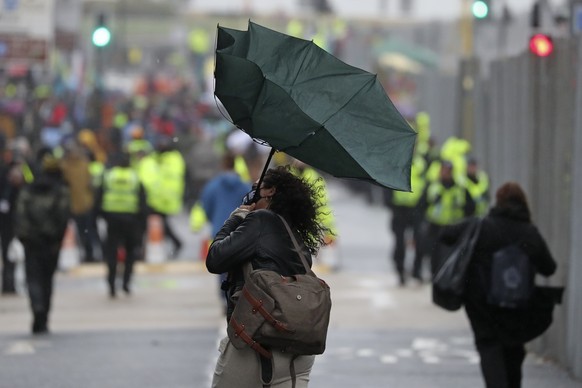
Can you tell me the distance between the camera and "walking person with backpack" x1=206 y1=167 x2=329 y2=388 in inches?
299

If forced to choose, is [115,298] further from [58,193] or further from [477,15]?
[477,15]

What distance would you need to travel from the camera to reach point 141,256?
24156 millimetres

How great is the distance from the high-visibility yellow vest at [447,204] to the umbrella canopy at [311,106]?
11.2 meters

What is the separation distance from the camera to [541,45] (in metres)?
14.7

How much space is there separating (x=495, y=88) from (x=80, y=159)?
323 inches

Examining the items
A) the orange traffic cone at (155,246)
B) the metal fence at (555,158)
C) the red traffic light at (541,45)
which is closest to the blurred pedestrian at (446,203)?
the metal fence at (555,158)


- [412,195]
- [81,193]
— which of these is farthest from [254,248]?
[81,193]

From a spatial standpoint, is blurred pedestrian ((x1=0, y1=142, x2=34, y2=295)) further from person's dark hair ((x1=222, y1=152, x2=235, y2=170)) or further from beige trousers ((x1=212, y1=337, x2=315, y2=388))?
beige trousers ((x1=212, y1=337, x2=315, y2=388))

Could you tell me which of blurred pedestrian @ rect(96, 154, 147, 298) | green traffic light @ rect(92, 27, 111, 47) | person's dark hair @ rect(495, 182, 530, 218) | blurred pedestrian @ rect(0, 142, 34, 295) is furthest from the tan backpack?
green traffic light @ rect(92, 27, 111, 47)

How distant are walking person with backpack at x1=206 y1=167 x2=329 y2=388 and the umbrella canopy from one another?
285mm

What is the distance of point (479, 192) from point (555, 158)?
202 inches

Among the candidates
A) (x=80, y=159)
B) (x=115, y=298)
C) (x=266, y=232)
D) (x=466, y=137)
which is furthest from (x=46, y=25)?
(x=266, y=232)

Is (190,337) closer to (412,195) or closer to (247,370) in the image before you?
(412,195)

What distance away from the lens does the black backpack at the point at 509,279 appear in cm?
1029
